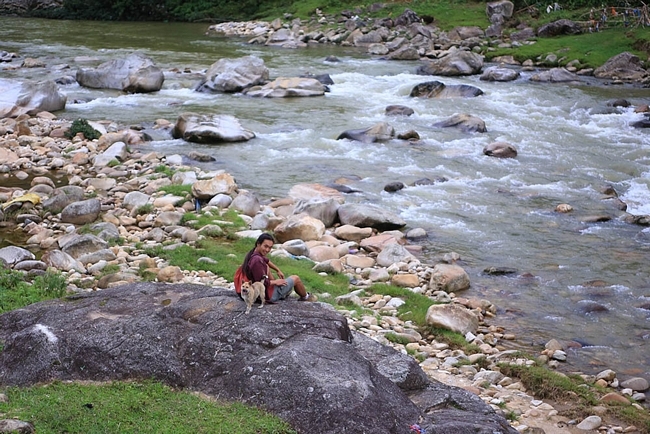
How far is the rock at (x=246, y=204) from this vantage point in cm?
1658

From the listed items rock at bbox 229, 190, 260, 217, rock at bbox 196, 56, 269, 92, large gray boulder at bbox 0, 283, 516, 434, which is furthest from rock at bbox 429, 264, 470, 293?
rock at bbox 196, 56, 269, 92

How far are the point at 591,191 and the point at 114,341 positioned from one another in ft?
47.3

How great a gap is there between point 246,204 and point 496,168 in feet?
25.0

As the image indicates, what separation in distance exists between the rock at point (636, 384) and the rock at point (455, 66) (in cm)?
2506

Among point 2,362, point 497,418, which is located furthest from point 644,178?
point 2,362

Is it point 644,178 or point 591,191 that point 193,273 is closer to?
point 591,191

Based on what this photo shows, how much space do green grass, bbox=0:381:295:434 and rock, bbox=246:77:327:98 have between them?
23.1m

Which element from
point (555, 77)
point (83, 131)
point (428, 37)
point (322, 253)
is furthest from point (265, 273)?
point (428, 37)

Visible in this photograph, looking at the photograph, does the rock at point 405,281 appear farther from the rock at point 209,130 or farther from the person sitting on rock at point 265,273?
the rock at point 209,130

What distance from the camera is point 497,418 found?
24.7 ft

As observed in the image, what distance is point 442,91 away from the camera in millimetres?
29500

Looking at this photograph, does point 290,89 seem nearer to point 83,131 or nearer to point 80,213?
point 83,131

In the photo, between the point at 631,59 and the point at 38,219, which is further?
the point at 631,59

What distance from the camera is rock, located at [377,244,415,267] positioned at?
14383mm
